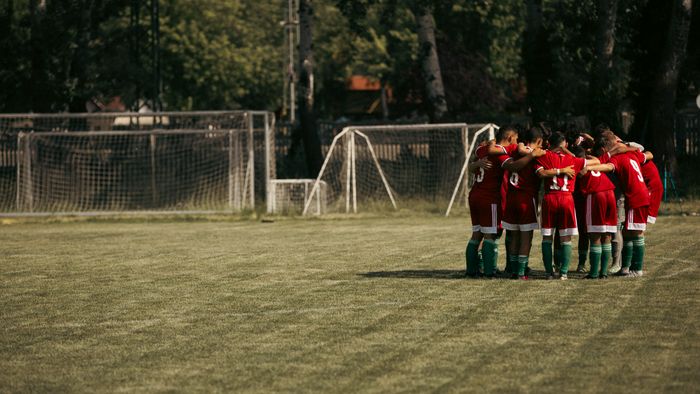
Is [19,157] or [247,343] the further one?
[19,157]

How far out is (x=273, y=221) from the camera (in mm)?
26469

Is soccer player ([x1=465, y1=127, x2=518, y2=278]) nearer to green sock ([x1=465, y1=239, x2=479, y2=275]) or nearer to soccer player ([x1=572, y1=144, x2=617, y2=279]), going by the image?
green sock ([x1=465, y1=239, x2=479, y2=275])

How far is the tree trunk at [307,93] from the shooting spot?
31344mm

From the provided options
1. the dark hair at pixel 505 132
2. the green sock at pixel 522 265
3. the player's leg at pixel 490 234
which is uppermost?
the dark hair at pixel 505 132

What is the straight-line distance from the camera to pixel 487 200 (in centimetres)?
1445

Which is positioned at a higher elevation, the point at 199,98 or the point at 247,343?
the point at 199,98

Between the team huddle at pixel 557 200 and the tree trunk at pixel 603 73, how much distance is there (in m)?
15.4

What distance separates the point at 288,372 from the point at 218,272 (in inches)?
280

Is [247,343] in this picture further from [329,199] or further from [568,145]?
[329,199]

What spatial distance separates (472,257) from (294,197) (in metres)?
13.8

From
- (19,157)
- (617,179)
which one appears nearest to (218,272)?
(617,179)

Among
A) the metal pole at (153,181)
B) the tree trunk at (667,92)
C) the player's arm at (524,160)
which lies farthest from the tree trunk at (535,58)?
the player's arm at (524,160)

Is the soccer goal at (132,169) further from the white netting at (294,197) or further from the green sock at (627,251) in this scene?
the green sock at (627,251)

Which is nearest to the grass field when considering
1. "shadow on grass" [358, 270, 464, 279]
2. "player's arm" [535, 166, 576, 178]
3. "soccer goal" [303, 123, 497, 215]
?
"shadow on grass" [358, 270, 464, 279]
